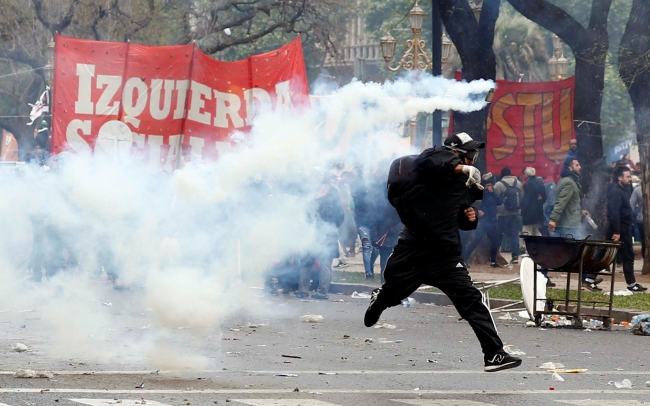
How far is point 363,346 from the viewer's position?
10.6 m

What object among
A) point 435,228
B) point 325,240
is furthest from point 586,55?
point 435,228

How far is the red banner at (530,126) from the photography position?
22516mm

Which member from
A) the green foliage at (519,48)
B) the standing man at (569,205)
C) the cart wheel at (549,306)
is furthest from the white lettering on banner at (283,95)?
the green foliage at (519,48)


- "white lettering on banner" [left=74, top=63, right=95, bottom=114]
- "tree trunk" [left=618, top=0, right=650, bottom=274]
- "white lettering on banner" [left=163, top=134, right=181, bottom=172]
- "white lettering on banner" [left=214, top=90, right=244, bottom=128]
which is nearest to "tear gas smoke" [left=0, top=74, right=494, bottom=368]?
"white lettering on banner" [left=214, top=90, right=244, bottom=128]

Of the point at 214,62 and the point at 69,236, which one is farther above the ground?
the point at 214,62

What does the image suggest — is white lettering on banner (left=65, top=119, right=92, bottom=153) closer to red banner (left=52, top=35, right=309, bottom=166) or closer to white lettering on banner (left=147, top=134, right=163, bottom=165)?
red banner (left=52, top=35, right=309, bottom=166)

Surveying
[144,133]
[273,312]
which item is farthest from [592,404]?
[144,133]

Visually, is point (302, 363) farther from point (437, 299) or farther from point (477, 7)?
point (477, 7)

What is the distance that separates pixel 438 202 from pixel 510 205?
14101 millimetres

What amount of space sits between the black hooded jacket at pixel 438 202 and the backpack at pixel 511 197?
13775 millimetres

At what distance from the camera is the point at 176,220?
1038cm

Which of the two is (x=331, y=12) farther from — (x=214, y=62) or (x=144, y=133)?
(x=144, y=133)

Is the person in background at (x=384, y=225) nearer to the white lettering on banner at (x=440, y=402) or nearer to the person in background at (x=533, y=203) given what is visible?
the person in background at (x=533, y=203)

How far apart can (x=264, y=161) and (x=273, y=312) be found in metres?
3.27
